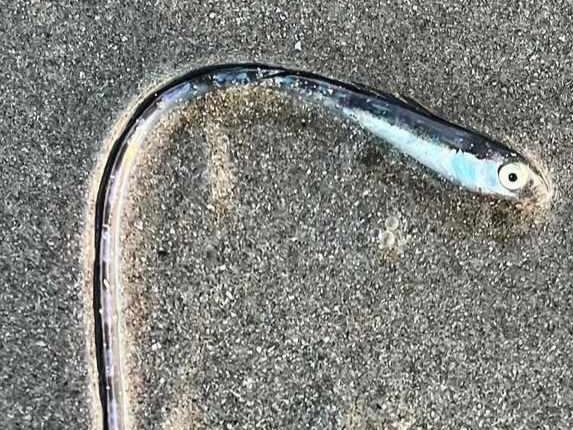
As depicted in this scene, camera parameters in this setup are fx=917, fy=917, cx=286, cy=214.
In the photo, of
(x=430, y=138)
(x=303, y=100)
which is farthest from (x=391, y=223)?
(x=303, y=100)

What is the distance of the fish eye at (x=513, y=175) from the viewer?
200cm

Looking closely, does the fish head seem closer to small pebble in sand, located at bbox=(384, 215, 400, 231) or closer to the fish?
the fish

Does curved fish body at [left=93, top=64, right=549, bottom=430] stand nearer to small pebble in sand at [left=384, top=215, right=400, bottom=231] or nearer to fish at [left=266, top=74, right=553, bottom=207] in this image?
fish at [left=266, top=74, right=553, bottom=207]

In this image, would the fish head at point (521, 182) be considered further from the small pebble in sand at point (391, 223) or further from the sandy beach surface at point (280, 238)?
the small pebble in sand at point (391, 223)

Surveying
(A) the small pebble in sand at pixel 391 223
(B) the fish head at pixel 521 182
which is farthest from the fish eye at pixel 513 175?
(A) the small pebble in sand at pixel 391 223

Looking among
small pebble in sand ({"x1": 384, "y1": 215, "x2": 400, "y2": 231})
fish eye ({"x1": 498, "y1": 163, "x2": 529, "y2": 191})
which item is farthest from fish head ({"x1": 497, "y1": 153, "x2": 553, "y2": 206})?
small pebble in sand ({"x1": 384, "y1": 215, "x2": 400, "y2": 231})

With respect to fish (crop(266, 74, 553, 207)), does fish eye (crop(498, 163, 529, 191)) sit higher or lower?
lower

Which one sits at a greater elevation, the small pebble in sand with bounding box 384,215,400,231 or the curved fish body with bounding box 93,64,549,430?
the curved fish body with bounding box 93,64,549,430

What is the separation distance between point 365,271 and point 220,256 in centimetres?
32

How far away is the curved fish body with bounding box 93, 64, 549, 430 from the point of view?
6.47ft

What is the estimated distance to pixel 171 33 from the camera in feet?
6.60

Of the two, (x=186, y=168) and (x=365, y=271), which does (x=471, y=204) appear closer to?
(x=365, y=271)

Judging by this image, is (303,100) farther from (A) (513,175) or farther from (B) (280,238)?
(A) (513,175)

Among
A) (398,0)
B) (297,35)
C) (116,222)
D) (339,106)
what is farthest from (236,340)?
(398,0)
